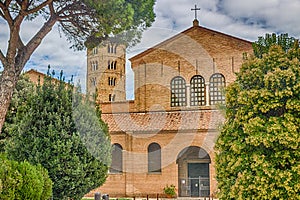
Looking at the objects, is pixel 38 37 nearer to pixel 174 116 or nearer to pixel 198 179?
pixel 174 116

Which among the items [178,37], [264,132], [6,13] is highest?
[178,37]

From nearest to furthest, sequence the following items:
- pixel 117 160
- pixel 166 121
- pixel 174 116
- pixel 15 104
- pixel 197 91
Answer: pixel 15 104
pixel 166 121
pixel 117 160
pixel 174 116
pixel 197 91

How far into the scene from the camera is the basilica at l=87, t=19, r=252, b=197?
23.6 meters

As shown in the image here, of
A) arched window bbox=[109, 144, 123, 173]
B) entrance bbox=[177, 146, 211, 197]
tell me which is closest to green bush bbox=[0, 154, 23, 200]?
entrance bbox=[177, 146, 211, 197]

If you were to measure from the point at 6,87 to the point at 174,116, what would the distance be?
1569 cm

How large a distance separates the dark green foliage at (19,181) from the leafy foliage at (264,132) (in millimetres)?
4450

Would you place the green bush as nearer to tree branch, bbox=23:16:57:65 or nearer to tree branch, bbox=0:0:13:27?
tree branch, bbox=23:16:57:65

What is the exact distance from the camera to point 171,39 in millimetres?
28156

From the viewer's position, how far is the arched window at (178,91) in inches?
1082

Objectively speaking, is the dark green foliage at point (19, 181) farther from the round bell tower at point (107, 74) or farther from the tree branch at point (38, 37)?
the round bell tower at point (107, 74)

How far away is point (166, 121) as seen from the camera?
81.8 feet

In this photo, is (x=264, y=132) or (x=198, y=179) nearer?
(x=264, y=132)

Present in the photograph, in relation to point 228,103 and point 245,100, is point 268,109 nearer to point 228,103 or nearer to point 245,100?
point 245,100

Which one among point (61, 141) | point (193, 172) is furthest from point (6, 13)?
point (193, 172)
